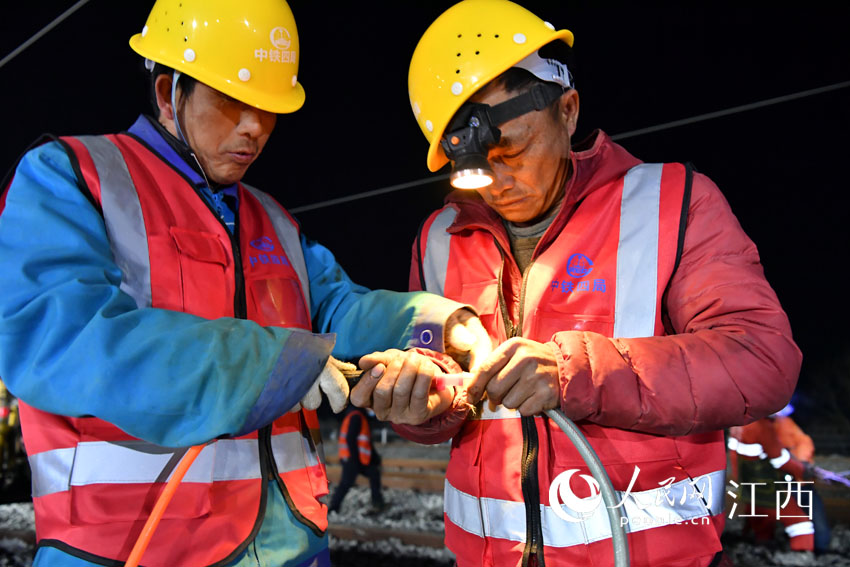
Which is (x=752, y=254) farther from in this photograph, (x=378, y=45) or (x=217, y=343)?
(x=378, y=45)

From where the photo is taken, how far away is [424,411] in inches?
67.1

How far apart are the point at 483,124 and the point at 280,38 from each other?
26.7 inches

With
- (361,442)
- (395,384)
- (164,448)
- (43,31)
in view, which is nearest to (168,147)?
(164,448)

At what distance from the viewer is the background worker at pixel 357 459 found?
26.7 ft

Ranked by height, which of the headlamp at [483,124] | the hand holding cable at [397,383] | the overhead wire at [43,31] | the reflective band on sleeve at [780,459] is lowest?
the reflective band on sleeve at [780,459]

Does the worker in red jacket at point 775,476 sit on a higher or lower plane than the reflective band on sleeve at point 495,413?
lower

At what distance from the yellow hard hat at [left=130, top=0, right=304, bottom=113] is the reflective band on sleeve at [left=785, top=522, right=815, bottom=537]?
5.89 m

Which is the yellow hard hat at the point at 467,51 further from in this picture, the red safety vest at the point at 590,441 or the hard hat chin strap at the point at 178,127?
the hard hat chin strap at the point at 178,127

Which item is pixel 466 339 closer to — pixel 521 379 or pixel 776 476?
pixel 521 379

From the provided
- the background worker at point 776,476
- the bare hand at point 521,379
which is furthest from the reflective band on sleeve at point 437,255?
the background worker at point 776,476

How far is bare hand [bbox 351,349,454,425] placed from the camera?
5.26 feet

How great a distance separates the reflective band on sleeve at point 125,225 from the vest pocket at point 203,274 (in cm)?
9

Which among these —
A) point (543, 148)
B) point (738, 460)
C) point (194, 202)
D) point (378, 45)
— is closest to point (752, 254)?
point (543, 148)

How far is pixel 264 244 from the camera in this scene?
1.97 meters
